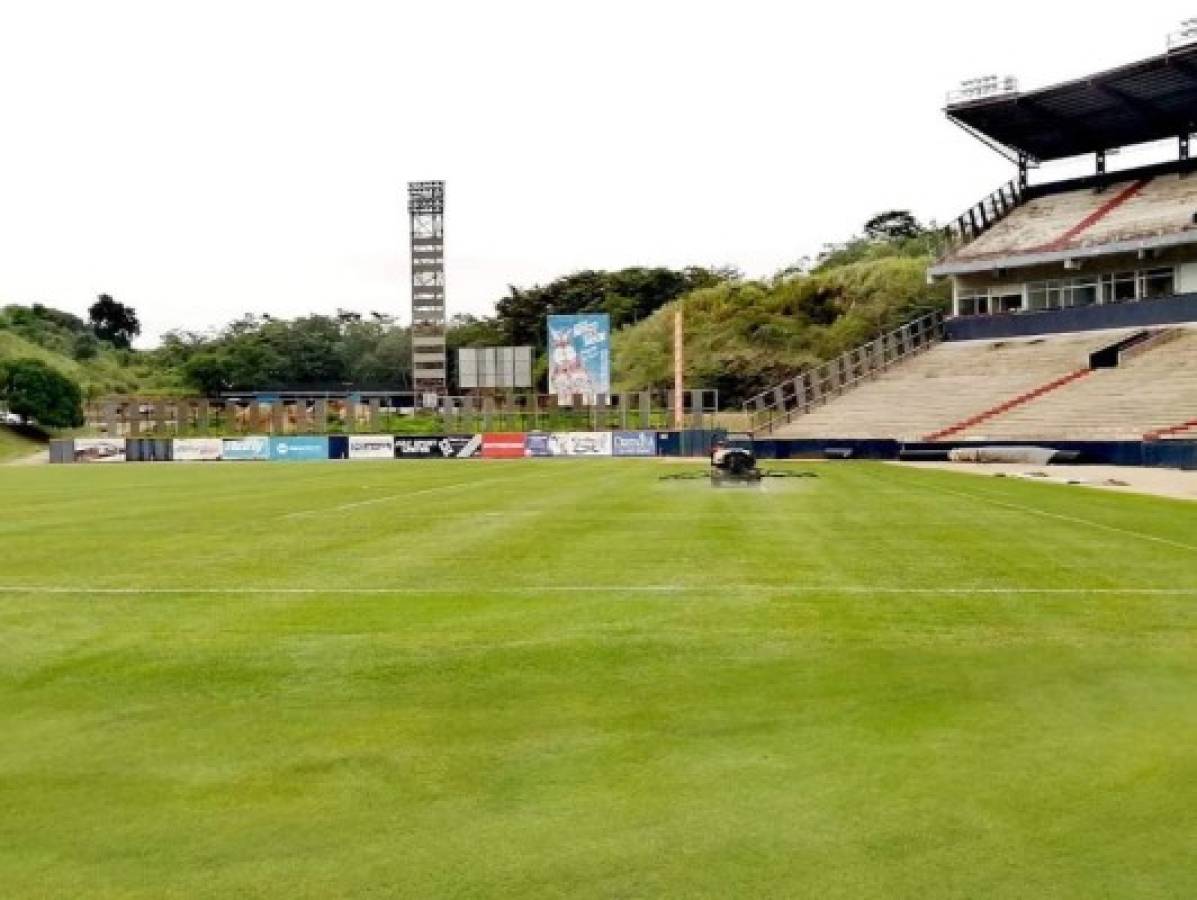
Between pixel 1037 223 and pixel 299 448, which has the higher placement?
pixel 1037 223

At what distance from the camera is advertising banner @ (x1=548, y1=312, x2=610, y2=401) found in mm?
66750

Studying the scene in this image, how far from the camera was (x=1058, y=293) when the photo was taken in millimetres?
65125

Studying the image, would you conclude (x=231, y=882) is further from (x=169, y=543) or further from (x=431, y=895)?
(x=169, y=543)

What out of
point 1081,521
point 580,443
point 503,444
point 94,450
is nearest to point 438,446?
point 503,444

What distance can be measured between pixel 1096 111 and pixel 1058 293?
10.8m

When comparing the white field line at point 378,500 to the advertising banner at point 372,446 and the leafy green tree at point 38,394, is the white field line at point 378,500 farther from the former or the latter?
the leafy green tree at point 38,394

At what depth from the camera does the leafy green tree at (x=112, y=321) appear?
186750 millimetres

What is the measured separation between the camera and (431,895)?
4.65 metres

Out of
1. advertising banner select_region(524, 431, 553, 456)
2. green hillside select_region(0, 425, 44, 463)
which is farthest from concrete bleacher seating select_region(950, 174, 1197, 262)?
green hillside select_region(0, 425, 44, 463)

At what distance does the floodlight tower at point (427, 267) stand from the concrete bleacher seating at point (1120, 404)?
215 feet

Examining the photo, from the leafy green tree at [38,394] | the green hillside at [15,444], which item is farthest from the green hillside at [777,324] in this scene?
the green hillside at [15,444]

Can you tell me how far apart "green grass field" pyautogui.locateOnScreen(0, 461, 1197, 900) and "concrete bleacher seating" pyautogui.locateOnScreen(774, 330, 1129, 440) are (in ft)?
132

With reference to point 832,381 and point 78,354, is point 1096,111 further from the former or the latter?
point 78,354

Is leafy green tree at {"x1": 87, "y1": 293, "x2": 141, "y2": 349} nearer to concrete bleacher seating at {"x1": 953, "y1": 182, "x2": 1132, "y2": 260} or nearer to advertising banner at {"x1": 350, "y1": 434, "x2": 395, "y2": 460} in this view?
advertising banner at {"x1": 350, "y1": 434, "x2": 395, "y2": 460}
